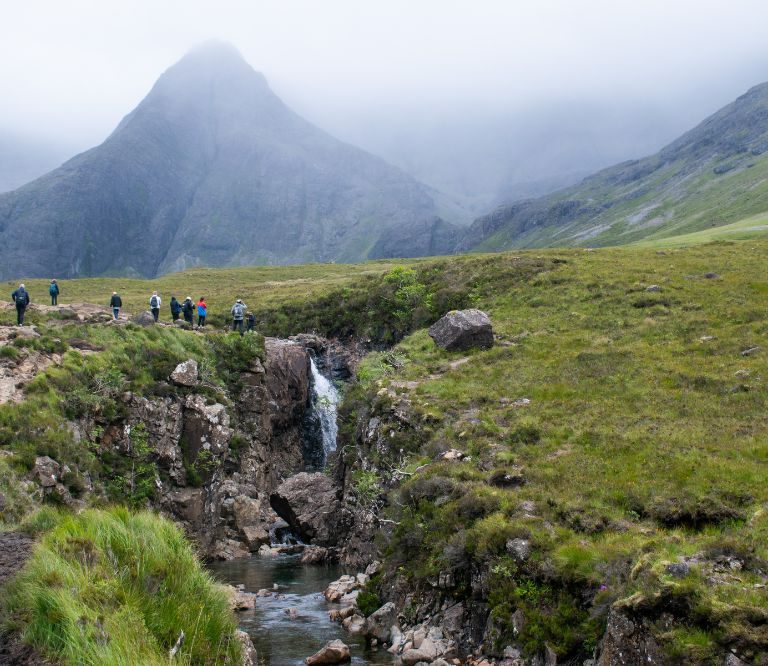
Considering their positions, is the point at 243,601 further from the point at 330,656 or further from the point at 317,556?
the point at 317,556

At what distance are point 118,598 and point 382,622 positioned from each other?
13.2 m

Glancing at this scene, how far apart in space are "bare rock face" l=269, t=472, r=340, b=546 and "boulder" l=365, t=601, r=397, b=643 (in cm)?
1376

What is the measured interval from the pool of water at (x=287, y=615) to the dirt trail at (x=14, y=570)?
8.24 m

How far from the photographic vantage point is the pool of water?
63.5 feet

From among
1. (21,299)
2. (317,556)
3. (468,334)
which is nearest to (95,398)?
(21,299)

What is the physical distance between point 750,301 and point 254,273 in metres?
91.0

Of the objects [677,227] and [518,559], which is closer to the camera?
[518,559]

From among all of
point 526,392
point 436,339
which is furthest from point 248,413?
point 526,392

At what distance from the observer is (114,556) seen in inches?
Result: 430

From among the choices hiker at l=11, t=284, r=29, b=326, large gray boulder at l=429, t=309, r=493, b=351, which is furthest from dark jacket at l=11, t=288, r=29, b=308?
large gray boulder at l=429, t=309, r=493, b=351

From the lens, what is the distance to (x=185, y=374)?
39.1 m

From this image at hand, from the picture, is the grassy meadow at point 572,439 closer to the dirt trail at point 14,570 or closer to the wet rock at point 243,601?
the wet rock at point 243,601

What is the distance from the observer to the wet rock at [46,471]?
84.8 feet

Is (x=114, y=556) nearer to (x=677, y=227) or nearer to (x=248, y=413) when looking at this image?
(x=248, y=413)
